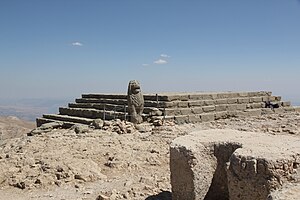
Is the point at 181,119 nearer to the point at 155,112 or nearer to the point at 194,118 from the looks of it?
the point at 194,118

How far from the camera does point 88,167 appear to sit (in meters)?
6.34

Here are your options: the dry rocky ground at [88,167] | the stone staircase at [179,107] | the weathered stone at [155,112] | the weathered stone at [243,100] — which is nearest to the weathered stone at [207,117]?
the stone staircase at [179,107]

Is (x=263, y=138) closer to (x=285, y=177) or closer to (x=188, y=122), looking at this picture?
(x=285, y=177)

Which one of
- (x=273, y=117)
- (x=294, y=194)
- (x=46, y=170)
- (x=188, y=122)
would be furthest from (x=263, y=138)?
(x=273, y=117)

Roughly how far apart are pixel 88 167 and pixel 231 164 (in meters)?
3.45

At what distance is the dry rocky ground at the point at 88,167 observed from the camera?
5457mm

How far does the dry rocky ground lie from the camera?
5457 millimetres

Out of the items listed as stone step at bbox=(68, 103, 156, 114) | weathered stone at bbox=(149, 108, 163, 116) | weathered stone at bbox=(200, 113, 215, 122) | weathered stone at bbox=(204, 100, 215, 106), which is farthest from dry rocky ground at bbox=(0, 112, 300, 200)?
weathered stone at bbox=(204, 100, 215, 106)

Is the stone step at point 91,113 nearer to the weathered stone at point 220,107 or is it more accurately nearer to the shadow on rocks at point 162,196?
the weathered stone at point 220,107

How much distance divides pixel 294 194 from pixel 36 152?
589cm

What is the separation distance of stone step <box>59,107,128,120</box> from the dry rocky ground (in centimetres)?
254

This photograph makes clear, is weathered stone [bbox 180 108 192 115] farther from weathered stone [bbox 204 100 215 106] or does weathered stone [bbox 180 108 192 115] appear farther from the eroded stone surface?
the eroded stone surface

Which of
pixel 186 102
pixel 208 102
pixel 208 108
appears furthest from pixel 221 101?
pixel 186 102

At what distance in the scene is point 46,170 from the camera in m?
6.22
